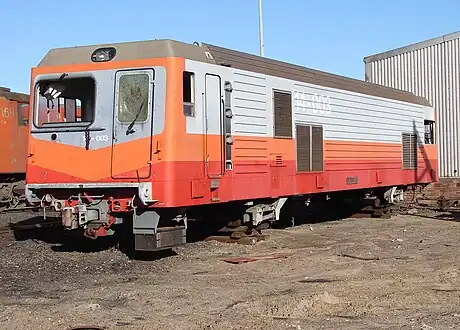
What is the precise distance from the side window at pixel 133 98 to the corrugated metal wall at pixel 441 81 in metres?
17.5

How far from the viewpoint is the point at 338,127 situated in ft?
50.4

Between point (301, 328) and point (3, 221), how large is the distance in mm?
11634

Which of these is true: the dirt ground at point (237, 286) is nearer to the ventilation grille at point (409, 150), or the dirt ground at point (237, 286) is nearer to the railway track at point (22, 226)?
the railway track at point (22, 226)

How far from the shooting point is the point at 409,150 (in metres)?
19.3

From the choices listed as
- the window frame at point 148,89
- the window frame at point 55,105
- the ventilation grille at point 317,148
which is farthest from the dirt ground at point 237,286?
the window frame at point 148,89

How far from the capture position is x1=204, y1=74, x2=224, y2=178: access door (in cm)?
1096

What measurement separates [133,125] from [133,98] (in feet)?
1.47

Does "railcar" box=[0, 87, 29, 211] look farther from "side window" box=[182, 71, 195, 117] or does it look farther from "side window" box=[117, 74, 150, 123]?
"side window" box=[182, 71, 195, 117]

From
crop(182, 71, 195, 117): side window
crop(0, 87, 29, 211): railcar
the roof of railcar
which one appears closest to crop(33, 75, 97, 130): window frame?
the roof of railcar

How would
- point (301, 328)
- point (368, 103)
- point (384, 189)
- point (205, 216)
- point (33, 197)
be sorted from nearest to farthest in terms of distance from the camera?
point (301, 328) < point (33, 197) < point (205, 216) < point (368, 103) < point (384, 189)

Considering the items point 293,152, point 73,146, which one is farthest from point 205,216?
point 73,146

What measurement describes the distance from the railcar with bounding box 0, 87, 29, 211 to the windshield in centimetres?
890

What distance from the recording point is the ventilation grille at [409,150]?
62.5 ft

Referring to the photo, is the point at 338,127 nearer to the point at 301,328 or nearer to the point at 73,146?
the point at 73,146
